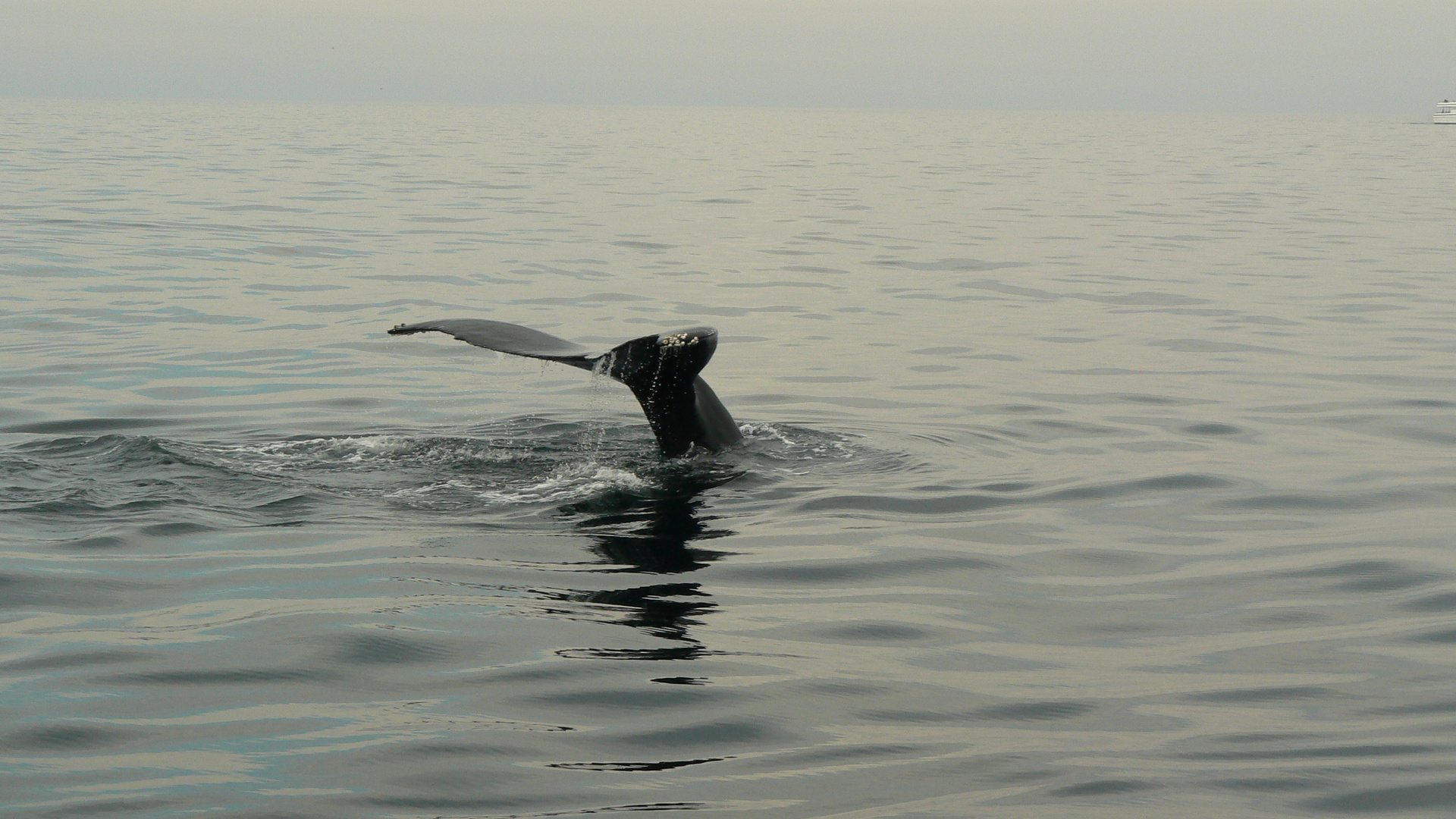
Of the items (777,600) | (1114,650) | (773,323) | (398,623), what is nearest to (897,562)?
(777,600)

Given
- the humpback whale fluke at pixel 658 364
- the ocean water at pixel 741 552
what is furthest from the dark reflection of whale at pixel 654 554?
the humpback whale fluke at pixel 658 364

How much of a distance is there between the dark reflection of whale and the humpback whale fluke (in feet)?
2.04

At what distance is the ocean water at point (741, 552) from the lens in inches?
196

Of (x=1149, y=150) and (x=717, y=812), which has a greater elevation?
(x=1149, y=150)

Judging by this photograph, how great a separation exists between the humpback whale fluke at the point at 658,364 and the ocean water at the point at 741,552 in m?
0.36

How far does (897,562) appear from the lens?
7656 millimetres

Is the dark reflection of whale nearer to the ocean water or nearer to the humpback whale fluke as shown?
the ocean water

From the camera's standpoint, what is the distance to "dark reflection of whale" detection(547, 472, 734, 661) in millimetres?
6336

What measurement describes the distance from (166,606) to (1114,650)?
4.13 metres

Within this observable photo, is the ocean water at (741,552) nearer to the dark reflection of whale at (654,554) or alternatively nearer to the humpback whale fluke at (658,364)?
the dark reflection of whale at (654,554)

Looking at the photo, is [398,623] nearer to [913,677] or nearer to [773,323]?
[913,677]

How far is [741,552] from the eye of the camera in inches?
302

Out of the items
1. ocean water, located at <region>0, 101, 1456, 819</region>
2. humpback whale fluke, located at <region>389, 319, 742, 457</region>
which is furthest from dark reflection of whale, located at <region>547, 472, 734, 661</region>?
humpback whale fluke, located at <region>389, 319, 742, 457</region>

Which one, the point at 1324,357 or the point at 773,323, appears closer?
the point at 1324,357
